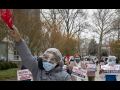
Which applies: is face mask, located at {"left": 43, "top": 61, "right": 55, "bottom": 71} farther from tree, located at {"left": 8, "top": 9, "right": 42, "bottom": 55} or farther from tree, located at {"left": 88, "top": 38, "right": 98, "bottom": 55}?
tree, located at {"left": 88, "top": 38, "right": 98, "bottom": 55}

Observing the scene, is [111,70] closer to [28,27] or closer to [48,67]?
[48,67]

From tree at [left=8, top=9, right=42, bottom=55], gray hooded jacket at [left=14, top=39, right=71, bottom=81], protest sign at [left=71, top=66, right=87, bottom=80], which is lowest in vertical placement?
protest sign at [left=71, top=66, right=87, bottom=80]

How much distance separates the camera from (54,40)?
47.9ft

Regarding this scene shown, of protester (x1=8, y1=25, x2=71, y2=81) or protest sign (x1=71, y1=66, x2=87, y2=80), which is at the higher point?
protester (x1=8, y1=25, x2=71, y2=81)

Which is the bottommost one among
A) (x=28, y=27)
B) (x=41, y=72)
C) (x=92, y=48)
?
(x=41, y=72)

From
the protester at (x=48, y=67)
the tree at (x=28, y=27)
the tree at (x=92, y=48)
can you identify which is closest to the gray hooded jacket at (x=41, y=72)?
the protester at (x=48, y=67)

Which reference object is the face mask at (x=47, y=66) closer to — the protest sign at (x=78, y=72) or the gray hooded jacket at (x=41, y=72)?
the gray hooded jacket at (x=41, y=72)

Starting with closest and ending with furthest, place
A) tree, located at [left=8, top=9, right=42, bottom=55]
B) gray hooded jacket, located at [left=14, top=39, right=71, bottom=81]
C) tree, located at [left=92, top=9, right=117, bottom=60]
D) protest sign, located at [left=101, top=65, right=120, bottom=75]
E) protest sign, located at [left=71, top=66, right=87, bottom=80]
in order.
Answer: gray hooded jacket, located at [left=14, top=39, right=71, bottom=81], protest sign, located at [left=101, top=65, right=120, bottom=75], protest sign, located at [left=71, top=66, right=87, bottom=80], tree, located at [left=8, top=9, right=42, bottom=55], tree, located at [left=92, top=9, right=117, bottom=60]

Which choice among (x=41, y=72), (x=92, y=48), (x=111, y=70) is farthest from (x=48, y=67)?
(x=92, y=48)

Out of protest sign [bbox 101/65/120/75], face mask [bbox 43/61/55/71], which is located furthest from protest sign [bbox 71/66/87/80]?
face mask [bbox 43/61/55/71]

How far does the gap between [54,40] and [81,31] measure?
76.4 ft
